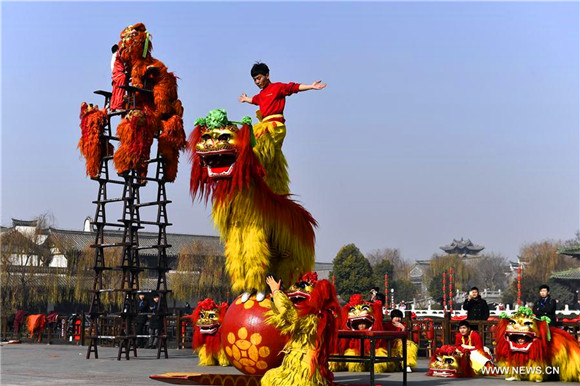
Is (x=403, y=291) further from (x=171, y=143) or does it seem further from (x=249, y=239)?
(x=249, y=239)

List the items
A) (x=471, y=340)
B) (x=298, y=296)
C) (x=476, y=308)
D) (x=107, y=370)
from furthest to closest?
(x=476, y=308), (x=471, y=340), (x=107, y=370), (x=298, y=296)

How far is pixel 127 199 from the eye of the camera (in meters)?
15.4

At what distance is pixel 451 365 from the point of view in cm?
1166

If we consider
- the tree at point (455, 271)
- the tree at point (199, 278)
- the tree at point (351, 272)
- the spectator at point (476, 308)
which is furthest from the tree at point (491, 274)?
the spectator at point (476, 308)

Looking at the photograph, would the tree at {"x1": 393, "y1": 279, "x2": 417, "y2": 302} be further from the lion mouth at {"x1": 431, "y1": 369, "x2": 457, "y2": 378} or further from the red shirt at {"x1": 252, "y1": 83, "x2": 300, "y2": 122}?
the red shirt at {"x1": 252, "y1": 83, "x2": 300, "y2": 122}

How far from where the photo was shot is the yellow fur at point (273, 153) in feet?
Result: 30.5

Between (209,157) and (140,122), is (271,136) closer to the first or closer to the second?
(209,157)

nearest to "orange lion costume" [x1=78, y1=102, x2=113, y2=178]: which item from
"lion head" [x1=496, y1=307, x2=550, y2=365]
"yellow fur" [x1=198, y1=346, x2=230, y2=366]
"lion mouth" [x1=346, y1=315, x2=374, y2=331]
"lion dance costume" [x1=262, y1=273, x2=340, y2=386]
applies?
"yellow fur" [x1=198, y1=346, x2=230, y2=366]

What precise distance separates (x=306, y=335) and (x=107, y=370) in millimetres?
5313

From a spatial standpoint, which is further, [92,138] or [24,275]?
[24,275]

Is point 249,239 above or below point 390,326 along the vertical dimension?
above

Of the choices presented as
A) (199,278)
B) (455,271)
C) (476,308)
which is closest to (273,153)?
(476,308)

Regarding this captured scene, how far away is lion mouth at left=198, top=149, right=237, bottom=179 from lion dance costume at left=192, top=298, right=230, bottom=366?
3.91 meters

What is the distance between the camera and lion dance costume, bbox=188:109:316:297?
8727 mm
